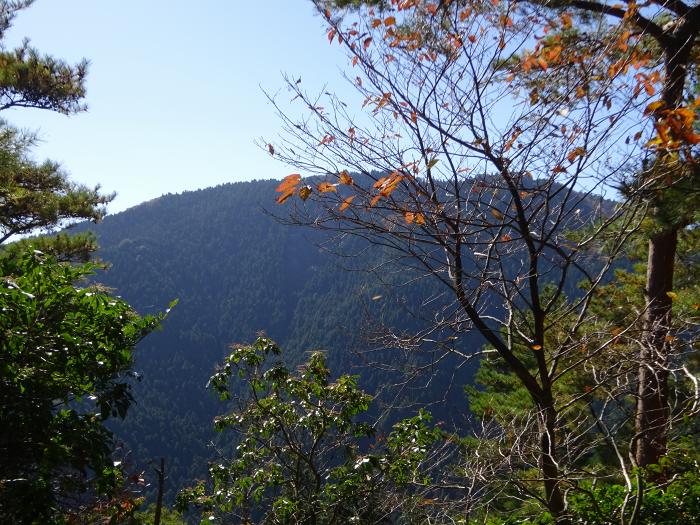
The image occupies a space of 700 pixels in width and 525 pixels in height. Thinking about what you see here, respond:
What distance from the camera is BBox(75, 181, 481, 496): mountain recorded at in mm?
50309

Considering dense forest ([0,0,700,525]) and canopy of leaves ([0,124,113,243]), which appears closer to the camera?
dense forest ([0,0,700,525])

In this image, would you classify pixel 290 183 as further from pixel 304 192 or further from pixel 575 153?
pixel 575 153

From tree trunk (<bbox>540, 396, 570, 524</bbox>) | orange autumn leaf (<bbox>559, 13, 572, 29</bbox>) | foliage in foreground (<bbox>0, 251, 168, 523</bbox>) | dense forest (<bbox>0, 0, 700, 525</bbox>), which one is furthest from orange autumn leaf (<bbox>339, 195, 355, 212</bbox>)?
orange autumn leaf (<bbox>559, 13, 572, 29</bbox>)

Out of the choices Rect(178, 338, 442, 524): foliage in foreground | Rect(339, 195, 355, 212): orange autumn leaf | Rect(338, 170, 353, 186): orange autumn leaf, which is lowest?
Rect(178, 338, 442, 524): foliage in foreground

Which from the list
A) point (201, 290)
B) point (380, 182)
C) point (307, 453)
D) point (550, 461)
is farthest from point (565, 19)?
point (201, 290)

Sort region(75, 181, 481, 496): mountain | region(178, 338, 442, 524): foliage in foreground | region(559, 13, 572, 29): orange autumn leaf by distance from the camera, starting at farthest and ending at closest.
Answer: region(75, 181, 481, 496): mountain
region(178, 338, 442, 524): foliage in foreground
region(559, 13, 572, 29): orange autumn leaf

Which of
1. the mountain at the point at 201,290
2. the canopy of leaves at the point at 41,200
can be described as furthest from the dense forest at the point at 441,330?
the mountain at the point at 201,290

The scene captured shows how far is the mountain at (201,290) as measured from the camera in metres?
50.3

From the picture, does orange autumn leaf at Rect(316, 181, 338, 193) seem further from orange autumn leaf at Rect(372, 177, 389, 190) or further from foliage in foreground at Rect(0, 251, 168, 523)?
foliage in foreground at Rect(0, 251, 168, 523)

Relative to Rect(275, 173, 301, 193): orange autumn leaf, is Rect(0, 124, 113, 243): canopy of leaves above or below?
above

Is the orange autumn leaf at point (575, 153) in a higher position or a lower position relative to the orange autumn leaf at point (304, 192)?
higher


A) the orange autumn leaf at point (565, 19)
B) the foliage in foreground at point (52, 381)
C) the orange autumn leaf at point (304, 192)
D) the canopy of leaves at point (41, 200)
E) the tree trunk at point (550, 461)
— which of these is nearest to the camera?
the foliage in foreground at point (52, 381)

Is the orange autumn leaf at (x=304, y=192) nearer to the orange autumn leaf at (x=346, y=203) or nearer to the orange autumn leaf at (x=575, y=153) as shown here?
the orange autumn leaf at (x=346, y=203)

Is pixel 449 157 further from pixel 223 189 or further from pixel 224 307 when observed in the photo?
pixel 223 189
